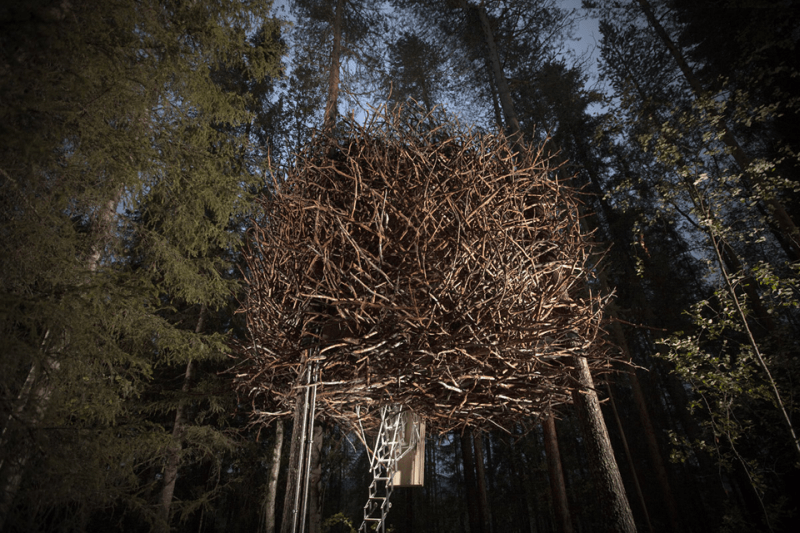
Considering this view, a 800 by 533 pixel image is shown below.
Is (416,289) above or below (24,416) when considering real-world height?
above

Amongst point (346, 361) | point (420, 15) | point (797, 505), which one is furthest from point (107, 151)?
point (797, 505)

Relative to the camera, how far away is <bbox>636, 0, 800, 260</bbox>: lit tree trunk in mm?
5152

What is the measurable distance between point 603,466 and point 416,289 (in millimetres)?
2584

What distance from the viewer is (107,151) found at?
3.00m

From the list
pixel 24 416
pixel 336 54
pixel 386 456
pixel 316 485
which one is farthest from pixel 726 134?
pixel 24 416

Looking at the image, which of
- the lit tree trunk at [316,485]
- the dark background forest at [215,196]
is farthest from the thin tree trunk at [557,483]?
the lit tree trunk at [316,485]

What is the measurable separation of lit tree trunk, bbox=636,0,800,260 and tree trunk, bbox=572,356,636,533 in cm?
392

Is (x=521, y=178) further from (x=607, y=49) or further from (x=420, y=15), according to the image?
(x=607, y=49)

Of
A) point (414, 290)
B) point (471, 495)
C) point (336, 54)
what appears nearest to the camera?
point (414, 290)

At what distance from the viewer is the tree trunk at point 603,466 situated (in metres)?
2.87

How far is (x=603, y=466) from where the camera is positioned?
308 centimetres

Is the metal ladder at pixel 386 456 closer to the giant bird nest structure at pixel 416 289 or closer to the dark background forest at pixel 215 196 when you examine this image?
the giant bird nest structure at pixel 416 289

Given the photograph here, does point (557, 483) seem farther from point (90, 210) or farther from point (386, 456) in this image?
point (90, 210)

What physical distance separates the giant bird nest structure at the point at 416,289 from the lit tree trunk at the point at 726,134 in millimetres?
4884
